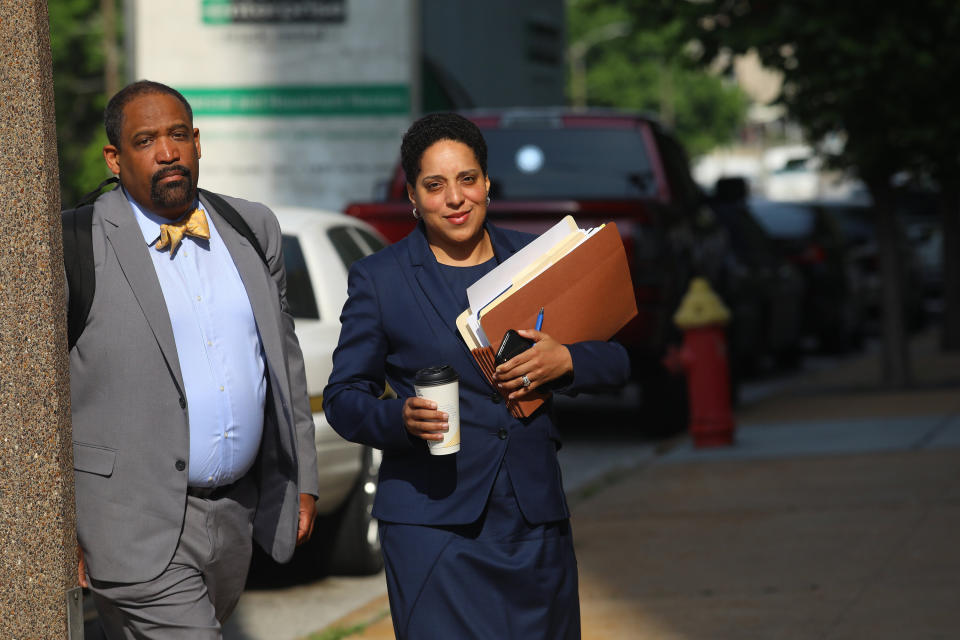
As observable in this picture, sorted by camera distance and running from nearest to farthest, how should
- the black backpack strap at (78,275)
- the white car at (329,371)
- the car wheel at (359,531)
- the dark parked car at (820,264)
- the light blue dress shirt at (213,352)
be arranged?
the black backpack strap at (78,275)
the light blue dress shirt at (213,352)
the white car at (329,371)
the car wheel at (359,531)
the dark parked car at (820,264)

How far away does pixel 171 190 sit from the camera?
3.87 meters

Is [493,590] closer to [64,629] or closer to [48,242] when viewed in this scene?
[64,629]

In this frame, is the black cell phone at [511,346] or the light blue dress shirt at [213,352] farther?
the light blue dress shirt at [213,352]

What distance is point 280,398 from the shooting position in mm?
3992

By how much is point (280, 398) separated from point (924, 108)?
9.56 meters

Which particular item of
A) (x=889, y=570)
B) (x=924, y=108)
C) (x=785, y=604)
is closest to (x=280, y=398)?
(x=785, y=604)

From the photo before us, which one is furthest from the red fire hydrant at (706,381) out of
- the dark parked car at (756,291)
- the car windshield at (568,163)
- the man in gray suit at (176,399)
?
the man in gray suit at (176,399)

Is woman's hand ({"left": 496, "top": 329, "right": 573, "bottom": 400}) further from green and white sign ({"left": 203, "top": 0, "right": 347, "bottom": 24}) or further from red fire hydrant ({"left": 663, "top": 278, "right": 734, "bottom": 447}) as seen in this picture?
green and white sign ({"left": 203, "top": 0, "right": 347, "bottom": 24})

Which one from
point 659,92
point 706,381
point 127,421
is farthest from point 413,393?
point 659,92

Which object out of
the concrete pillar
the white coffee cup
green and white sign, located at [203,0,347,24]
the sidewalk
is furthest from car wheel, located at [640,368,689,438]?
the concrete pillar

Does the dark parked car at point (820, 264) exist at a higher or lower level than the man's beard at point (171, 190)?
lower

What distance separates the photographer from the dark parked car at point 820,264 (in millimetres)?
17641

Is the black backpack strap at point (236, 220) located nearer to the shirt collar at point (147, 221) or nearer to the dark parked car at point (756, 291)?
the shirt collar at point (147, 221)

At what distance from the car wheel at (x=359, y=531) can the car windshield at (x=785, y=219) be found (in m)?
11.4
